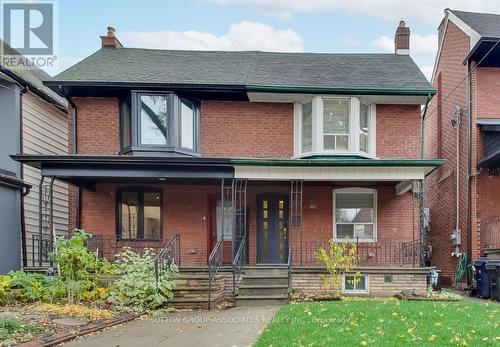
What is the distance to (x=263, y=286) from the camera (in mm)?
10477

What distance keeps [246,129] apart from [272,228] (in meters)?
3.16

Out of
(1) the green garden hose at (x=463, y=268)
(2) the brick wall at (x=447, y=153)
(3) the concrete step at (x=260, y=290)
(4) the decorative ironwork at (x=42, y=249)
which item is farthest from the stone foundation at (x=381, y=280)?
(4) the decorative ironwork at (x=42, y=249)

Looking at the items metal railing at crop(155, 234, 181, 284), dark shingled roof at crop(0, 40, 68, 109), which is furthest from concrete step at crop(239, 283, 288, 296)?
dark shingled roof at crop(0, 40, 68, 109)

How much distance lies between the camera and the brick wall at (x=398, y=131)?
13398 millimetres

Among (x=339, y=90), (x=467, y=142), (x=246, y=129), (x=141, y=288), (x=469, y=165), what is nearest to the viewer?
(x=141, y=288)

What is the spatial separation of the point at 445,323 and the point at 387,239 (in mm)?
6422

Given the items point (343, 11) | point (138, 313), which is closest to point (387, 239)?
point (138, 313)

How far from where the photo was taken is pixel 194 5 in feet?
55.1

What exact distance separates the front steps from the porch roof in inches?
95.7

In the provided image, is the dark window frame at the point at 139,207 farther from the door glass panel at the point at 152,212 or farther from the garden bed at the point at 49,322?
the garden bed at the point at 49,322

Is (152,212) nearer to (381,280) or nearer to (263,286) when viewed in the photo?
(263,286)

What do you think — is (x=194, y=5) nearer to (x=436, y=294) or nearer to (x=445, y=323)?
(x=436, y=294)

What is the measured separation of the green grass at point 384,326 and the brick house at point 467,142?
18.4 feet

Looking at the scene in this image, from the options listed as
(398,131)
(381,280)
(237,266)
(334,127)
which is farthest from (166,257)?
(398,131)
